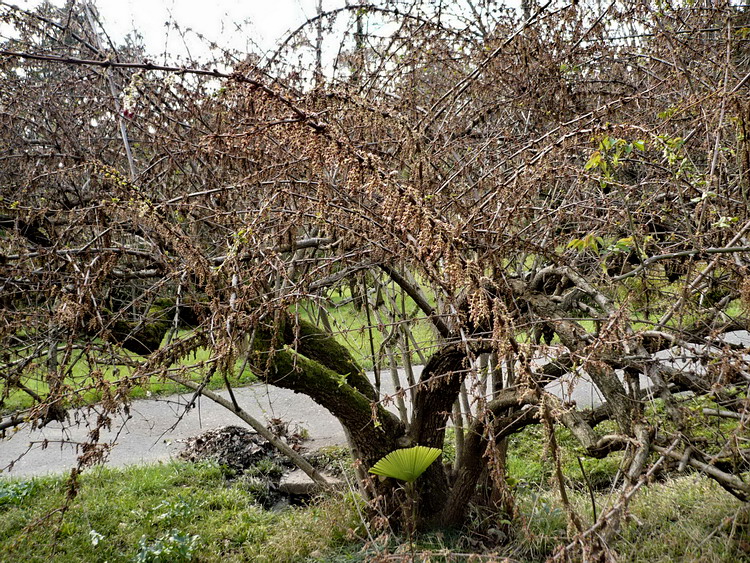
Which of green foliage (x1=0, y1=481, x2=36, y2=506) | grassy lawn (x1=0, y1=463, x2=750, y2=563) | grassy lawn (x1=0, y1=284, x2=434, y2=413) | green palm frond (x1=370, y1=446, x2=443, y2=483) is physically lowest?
grassy lawn (x1=0, y1=463, x2=750, y2=563)

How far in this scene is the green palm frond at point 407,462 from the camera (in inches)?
99.9

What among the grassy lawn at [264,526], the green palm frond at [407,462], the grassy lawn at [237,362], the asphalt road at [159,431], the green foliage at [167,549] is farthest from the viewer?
the asphalt road at [159,431]

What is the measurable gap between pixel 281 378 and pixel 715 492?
148 inches

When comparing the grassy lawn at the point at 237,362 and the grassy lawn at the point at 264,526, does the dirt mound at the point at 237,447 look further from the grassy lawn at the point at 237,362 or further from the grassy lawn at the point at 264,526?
the grassy lawn at the point at 237,362

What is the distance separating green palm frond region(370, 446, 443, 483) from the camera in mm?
2537

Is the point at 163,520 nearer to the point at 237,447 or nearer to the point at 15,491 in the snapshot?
the point at 15,491

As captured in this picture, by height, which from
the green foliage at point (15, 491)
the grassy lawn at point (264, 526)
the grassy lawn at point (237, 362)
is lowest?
the grassy lawn at point (264, 526)

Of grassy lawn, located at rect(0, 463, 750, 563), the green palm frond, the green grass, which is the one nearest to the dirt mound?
the green grass

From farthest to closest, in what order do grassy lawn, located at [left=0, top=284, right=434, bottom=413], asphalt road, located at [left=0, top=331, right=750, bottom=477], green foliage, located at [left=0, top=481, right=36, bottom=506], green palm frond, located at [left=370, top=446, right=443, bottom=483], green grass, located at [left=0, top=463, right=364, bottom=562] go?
1. asphalt road, located at [left=0, top=331, right=750, bottom=477]
2. green foliage, located at [left=0, top=481, right=36, bottom=506]
3. green grass, located at [left=0, top=463, right=364, bottom=562]
4. green palm frond, located at [left=370, top=446, right=443, bottom=483]
5. grassy lawn, located at [left=0, top=284, right=434, bottom=413]

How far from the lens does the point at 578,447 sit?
719 centimetres

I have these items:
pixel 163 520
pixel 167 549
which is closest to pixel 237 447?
pixel 163 520

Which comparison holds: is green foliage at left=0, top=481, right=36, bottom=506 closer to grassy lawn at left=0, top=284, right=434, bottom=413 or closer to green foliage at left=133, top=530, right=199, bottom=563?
grassy lawn at left=0, top=284, right=434, bottom=413

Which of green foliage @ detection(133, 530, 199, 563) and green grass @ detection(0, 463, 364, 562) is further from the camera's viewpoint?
green grass @ detection(0, 463, 364, 562)

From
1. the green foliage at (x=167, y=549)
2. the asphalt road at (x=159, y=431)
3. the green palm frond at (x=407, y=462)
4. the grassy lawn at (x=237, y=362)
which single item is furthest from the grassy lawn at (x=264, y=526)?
the green palm frond at (x=407, y=462)
